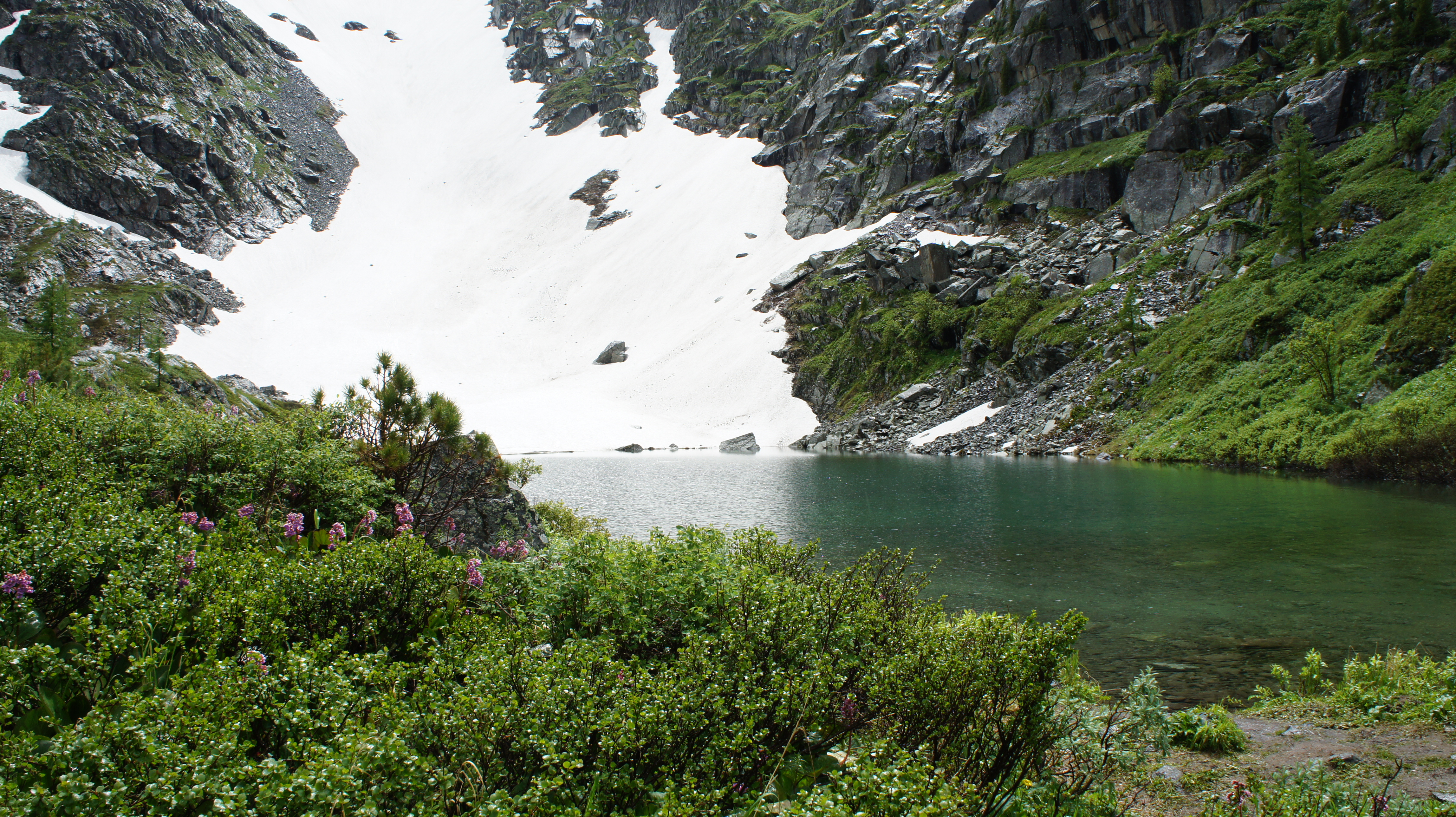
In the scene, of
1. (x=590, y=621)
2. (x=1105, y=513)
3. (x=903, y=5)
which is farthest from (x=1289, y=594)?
(x=903, y=5)

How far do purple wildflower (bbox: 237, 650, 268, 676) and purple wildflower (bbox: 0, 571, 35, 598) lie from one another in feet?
4.19

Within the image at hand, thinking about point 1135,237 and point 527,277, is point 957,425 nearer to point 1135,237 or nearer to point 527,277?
point 1135,237

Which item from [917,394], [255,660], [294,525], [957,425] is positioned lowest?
[255,660]

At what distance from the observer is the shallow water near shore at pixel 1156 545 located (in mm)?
9336

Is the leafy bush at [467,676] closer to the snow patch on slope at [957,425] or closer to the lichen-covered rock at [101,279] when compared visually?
the snow patch on slope at [957,425]

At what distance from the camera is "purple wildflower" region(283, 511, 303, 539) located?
5398mm

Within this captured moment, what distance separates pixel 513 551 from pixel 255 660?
3.57 m

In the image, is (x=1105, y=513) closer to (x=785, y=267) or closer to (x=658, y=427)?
(x=658, y=427)

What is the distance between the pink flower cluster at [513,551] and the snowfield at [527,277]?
170 feet

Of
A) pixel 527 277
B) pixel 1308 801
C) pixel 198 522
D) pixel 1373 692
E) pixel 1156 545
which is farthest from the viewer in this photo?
pixel 527 277

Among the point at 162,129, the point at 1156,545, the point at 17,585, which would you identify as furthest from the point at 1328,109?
the point at 162,129

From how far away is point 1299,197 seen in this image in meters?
40.4

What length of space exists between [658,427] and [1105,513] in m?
48.6

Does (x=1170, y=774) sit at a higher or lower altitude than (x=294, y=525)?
lower
